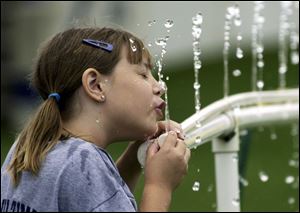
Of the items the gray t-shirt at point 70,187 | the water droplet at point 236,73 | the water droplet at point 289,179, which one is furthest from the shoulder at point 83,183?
the water droplet at point 236,73

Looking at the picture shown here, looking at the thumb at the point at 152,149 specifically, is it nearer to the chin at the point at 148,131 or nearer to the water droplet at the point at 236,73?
the chin at the point at 148,131

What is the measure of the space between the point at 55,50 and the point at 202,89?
5.49m

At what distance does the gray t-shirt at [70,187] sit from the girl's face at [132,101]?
0.14 meters

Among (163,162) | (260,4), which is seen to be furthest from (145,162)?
(260,4)

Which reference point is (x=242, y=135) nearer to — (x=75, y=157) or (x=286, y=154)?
(x=75, y=157)

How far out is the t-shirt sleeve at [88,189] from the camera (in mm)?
1384

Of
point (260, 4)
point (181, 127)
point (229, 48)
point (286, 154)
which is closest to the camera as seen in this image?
point (181, 127)

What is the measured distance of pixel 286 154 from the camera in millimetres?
5008

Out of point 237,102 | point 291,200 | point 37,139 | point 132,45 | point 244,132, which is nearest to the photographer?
point 37,139

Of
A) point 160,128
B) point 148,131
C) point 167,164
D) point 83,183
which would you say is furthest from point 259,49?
point 83,183

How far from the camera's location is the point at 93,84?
155 cm

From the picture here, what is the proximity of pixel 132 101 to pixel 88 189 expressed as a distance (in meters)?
0.23

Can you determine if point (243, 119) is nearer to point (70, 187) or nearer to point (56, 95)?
point (56, 95)

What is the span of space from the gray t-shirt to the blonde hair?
0.19 ft
